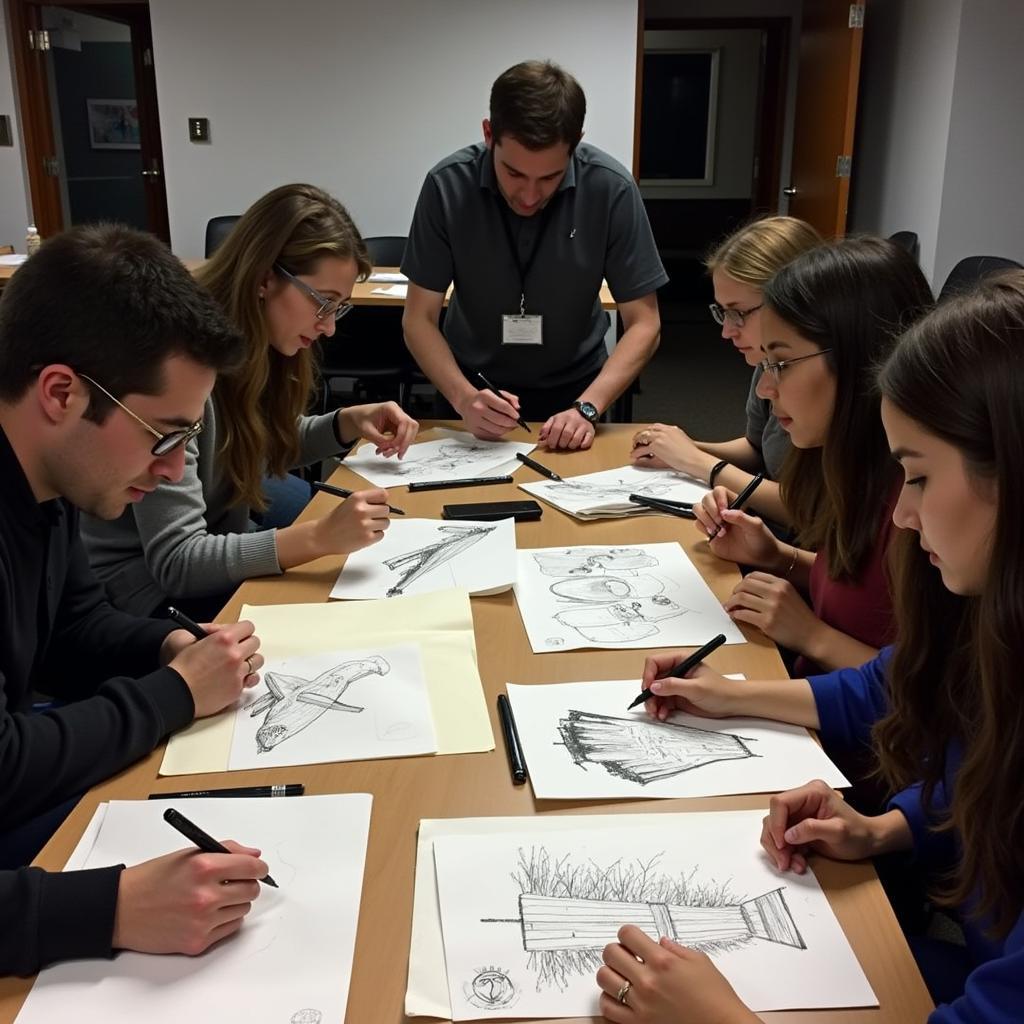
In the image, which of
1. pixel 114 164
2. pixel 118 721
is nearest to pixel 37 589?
pixel 118 721

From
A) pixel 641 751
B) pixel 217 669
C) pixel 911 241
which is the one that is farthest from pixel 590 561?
pixel 911 241

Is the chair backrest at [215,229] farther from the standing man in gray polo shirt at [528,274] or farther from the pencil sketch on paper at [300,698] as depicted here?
the pencil sketch on paper at [300,698]

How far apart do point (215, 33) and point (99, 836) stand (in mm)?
5202

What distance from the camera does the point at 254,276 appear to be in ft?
6.07

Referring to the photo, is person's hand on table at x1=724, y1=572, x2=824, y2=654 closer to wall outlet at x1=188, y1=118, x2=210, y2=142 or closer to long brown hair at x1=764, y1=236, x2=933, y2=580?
long brown hair at x1=764, y1=236, x2=933, y2=580

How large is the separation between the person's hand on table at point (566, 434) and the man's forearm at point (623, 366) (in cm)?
14

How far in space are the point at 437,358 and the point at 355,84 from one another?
3.40 m

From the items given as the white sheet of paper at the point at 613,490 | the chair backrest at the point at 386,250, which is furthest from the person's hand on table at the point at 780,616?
the chair backrest at the point at 386,250

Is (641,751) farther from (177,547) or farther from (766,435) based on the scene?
(766,435)

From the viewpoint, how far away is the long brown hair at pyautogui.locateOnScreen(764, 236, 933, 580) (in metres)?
1.44

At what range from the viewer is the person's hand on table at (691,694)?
117cm

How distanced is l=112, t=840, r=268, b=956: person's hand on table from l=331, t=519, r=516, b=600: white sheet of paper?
2.21ft

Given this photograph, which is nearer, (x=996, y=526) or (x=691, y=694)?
(x=996, y=526)

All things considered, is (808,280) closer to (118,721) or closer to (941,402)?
(941,402)
